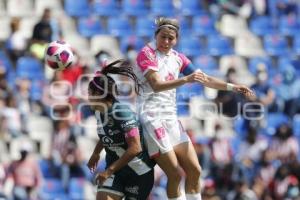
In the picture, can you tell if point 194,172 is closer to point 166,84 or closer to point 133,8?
point 166,84

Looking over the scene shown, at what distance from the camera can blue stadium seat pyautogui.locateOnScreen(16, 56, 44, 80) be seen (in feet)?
59.6

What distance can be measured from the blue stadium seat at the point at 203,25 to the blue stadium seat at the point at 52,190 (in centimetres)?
518

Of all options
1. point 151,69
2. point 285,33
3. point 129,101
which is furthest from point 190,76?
point 285,33

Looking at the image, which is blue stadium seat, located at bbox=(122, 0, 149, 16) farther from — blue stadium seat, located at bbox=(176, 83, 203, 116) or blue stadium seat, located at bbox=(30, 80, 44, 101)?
blue stadium seat, located at bbox=(30, 80, 44, 101)

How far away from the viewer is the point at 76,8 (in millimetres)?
19922

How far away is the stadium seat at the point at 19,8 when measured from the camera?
19370 mm

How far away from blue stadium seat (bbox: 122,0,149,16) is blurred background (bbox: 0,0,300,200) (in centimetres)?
2

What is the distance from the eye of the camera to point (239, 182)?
16.8 metres

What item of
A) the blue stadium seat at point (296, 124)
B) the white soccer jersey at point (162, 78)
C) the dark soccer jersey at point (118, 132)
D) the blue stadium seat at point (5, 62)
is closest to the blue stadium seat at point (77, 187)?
the blue stadium seat at point (5, 62)

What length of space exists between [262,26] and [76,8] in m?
3.97

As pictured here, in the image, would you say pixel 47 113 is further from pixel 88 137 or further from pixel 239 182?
pixel 239 182

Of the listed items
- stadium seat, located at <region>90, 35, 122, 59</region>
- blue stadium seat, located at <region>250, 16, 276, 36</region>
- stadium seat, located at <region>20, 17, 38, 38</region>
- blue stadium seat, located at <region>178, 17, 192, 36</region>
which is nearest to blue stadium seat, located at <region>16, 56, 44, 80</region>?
stadium seat, located at <region>20, 17, 38, 38</region>

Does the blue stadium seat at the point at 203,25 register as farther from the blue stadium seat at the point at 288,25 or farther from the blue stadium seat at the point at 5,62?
the blue stadium seat at the point at 5,62

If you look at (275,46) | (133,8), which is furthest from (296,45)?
(133,8)
